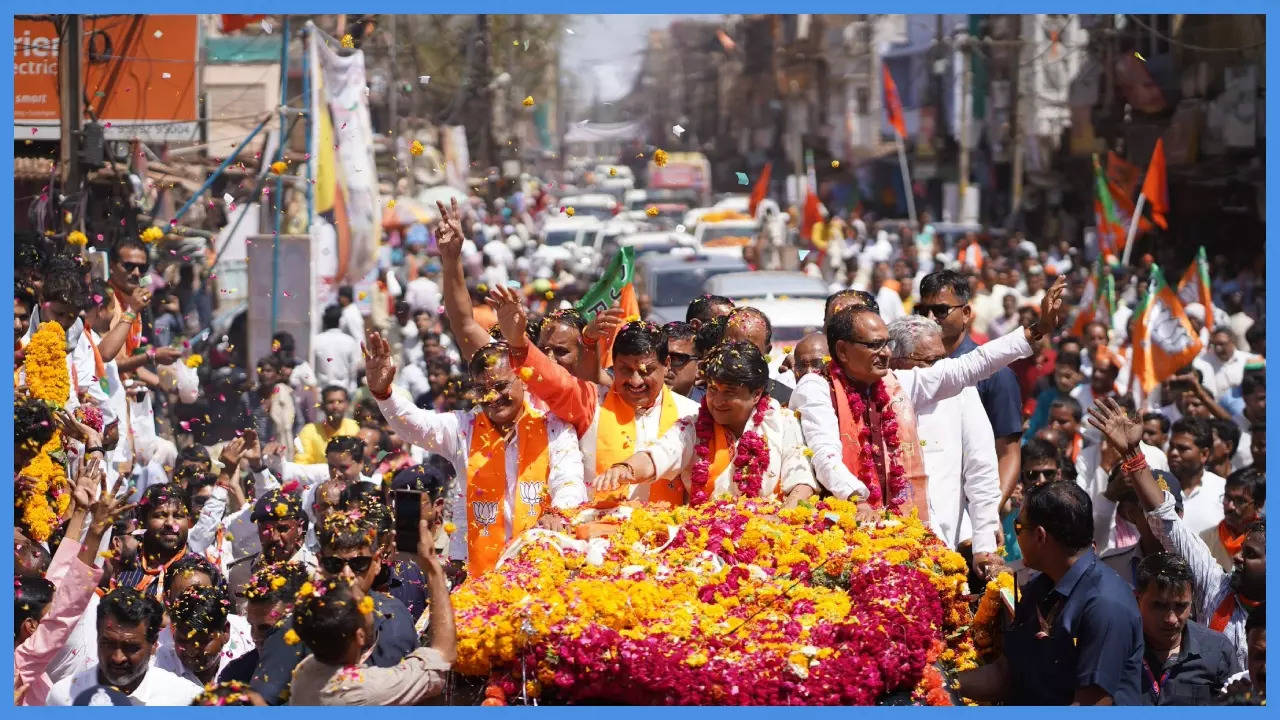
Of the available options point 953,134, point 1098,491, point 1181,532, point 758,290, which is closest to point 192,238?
point 758,290

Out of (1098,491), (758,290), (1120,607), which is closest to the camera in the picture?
(1120,607)

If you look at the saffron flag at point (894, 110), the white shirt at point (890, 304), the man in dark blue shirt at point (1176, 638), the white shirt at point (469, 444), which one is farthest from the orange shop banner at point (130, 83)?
the saffron flag at point (894, 110)

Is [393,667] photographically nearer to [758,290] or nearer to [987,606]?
[987,606]

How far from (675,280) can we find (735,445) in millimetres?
13996

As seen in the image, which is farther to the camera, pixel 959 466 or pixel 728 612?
pixel 959 466

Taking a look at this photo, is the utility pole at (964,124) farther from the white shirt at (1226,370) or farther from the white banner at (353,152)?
the white shirt at (1226,370)

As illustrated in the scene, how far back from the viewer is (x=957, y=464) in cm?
742

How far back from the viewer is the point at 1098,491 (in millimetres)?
9258

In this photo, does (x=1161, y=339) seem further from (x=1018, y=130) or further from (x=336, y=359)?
(x=1018, y=130)

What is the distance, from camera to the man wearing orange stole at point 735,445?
6664mm

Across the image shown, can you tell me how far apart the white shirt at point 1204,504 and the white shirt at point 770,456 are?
8.63 ft

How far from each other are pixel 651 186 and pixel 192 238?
26.6 m

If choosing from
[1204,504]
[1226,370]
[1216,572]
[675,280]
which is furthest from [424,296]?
[1216,572]

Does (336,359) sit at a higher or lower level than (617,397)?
lower
